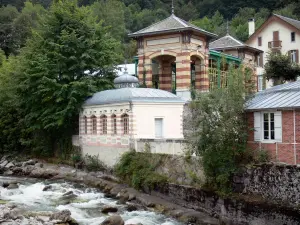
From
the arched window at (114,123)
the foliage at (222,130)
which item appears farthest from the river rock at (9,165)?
the foliage at (222,130)

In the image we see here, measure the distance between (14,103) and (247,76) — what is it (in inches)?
997

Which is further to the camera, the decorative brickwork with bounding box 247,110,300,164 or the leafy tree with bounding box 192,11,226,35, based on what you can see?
the leafy tree with bounding box 192,11,226,35

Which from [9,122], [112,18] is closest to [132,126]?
[9,122]

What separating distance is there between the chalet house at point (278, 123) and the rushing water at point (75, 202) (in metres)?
5.66

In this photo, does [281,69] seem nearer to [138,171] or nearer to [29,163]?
[138,171]

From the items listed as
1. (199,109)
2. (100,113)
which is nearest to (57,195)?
(100,113)

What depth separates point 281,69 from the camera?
36.1 meters

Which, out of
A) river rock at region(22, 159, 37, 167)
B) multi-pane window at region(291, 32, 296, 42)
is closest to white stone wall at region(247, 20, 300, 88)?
multi-pane window at region(291, 32, 296, 42)

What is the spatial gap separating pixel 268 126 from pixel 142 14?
3214 inches

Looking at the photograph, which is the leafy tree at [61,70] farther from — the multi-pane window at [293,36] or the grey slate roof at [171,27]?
the multi-pane window at [293,36]

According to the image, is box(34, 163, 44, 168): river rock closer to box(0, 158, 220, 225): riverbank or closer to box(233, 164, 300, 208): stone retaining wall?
box(0, 158, 220, 225): riverbank

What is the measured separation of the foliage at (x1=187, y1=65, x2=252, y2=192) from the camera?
2092cm

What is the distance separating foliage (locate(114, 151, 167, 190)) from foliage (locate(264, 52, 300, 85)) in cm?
1430

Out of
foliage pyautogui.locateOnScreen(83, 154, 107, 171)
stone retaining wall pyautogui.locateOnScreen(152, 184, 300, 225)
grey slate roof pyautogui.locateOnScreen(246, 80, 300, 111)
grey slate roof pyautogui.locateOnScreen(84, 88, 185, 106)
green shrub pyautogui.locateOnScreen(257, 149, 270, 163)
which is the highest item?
grey slate roof pyautogui.locateOnScreen(84, 88, 185, 106)
